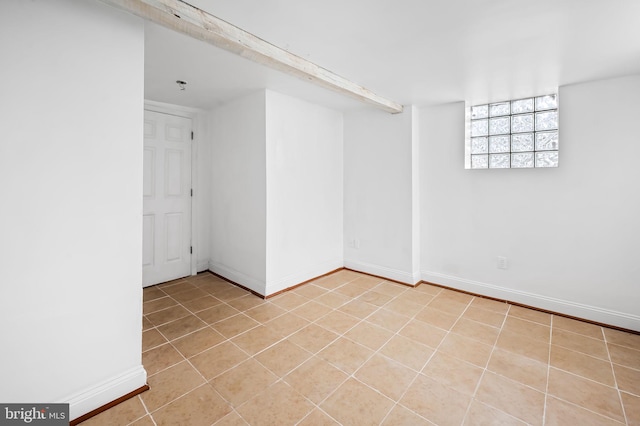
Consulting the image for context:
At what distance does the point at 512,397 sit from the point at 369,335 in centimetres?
109

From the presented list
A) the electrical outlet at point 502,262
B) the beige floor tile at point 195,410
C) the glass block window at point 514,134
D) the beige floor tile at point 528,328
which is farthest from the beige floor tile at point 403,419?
the glass block window at point 514,134

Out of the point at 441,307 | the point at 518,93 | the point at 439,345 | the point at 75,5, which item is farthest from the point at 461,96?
the point at 75,5

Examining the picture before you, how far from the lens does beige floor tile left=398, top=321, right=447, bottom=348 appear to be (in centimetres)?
246

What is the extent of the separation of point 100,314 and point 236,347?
1.05m

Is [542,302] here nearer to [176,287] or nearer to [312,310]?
[312,310]

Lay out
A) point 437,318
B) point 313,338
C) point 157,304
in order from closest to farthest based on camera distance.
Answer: point 313,338, point 437,318, point 157,304

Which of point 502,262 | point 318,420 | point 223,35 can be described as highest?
point 223,35

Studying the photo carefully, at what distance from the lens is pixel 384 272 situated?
4062 mm

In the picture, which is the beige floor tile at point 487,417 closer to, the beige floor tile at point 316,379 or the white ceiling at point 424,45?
the beige floor tile at point 316,379

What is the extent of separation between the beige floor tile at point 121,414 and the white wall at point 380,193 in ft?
10.3

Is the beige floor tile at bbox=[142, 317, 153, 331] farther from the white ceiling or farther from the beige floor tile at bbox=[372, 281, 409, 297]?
the beige floor tile at bbox=[372, 281, 409, 297]

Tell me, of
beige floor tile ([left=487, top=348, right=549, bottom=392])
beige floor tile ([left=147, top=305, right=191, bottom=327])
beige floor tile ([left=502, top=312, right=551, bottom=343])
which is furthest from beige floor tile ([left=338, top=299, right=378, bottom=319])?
beige floor tile ([left=147, top=305, right=191, bottom=327])

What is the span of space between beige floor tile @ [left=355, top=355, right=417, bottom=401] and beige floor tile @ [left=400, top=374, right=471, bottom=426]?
54 mm

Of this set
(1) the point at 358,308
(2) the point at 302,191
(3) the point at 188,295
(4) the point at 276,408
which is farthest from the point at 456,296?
(3) the point at 188,295
